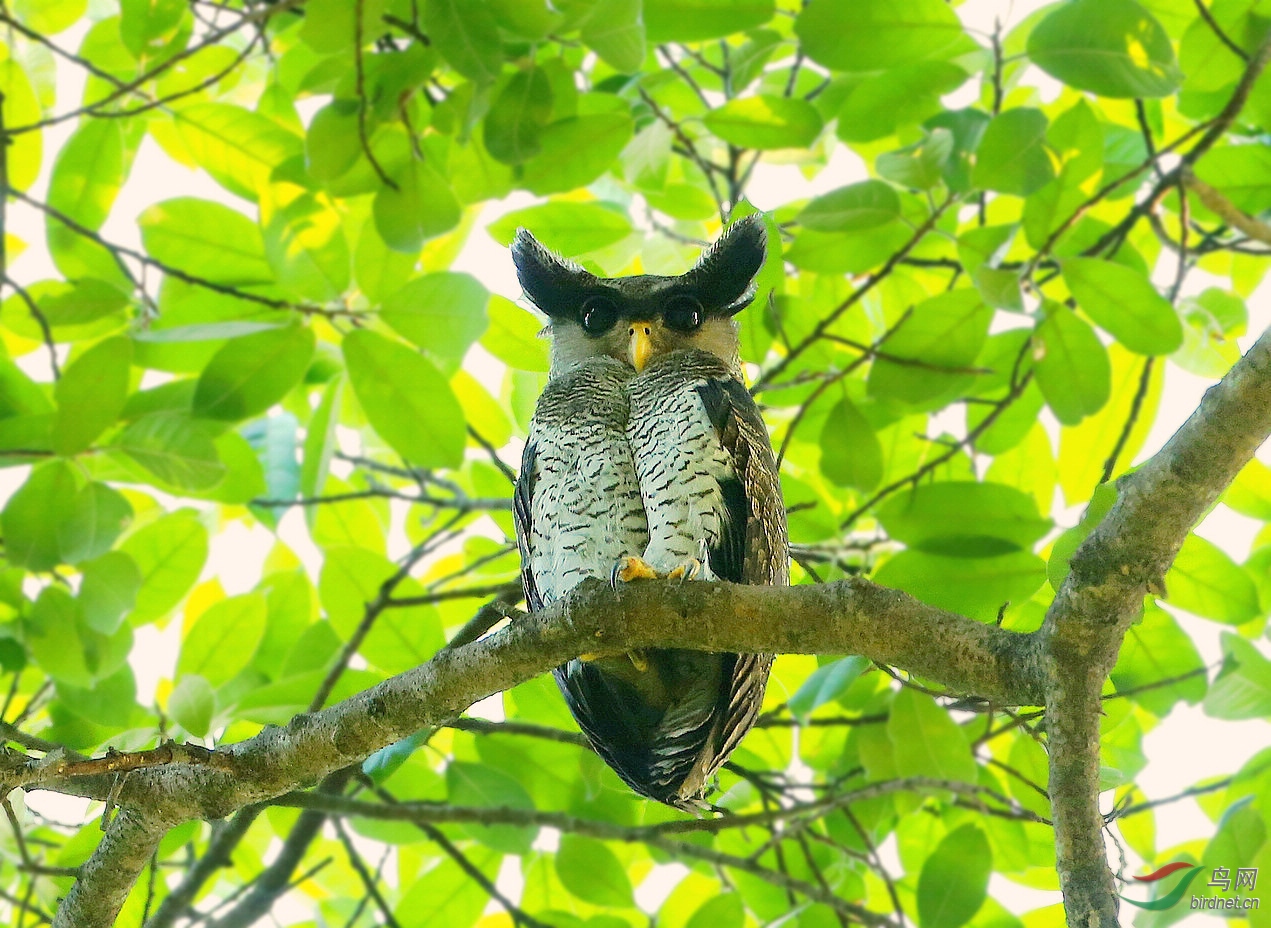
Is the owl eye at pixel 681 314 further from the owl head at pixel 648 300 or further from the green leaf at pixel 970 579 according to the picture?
the green leaf at pixel 970 579

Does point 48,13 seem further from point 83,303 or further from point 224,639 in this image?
point 224,639

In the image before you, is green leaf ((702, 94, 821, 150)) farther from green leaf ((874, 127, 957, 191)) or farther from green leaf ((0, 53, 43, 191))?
green leaf ((0, 53, 43, 191))

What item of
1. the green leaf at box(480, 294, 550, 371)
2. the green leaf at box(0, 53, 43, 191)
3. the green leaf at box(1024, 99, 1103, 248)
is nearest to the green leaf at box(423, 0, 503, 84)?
the green leaf at box(480, 294, 550, 371)

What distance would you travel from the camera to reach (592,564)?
315 cm

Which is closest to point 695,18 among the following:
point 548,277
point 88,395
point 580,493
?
point 548,277

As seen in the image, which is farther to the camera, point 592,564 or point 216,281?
point 216,281

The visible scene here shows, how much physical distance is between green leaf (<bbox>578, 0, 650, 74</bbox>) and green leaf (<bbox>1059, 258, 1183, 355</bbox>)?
1631 millimetres

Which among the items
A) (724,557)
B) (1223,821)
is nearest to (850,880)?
(1223,821)

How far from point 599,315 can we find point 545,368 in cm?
25

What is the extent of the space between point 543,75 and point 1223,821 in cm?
346

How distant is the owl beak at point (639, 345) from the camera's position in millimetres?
3408

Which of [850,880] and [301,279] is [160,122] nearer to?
[301,279]

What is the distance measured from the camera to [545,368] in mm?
3717
